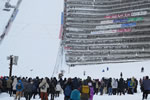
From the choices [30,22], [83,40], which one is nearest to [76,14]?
[83,40]

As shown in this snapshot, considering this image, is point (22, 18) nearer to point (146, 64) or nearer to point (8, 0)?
point (8, 0)

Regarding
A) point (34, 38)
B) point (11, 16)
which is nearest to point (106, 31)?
point (34, 38)

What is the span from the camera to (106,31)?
70.7 meters

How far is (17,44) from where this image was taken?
55062 mm

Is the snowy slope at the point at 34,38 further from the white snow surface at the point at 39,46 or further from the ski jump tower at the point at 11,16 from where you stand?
the ski jump tower at the point at 11,16

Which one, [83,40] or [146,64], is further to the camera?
[83,40]

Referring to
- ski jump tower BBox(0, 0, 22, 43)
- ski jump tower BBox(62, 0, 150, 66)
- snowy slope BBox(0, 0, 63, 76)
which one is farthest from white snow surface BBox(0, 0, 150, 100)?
ski jump tower BBox(62, 0, 150, 66)

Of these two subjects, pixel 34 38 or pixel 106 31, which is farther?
pixel 106 31

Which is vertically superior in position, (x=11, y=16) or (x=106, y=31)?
(x=11, y=16)

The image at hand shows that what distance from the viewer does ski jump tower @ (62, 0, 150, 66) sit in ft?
216

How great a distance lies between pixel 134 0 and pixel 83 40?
1457 cm

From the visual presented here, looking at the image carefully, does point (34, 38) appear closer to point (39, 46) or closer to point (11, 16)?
point (39, 46)

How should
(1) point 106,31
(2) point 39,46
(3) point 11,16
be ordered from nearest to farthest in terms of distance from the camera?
(2) point 39,46
(3) point 11,16
(1) point 106,31

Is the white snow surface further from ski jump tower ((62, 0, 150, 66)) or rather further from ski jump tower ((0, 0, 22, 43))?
ski jump tower ((62, 0, 150, 66))
